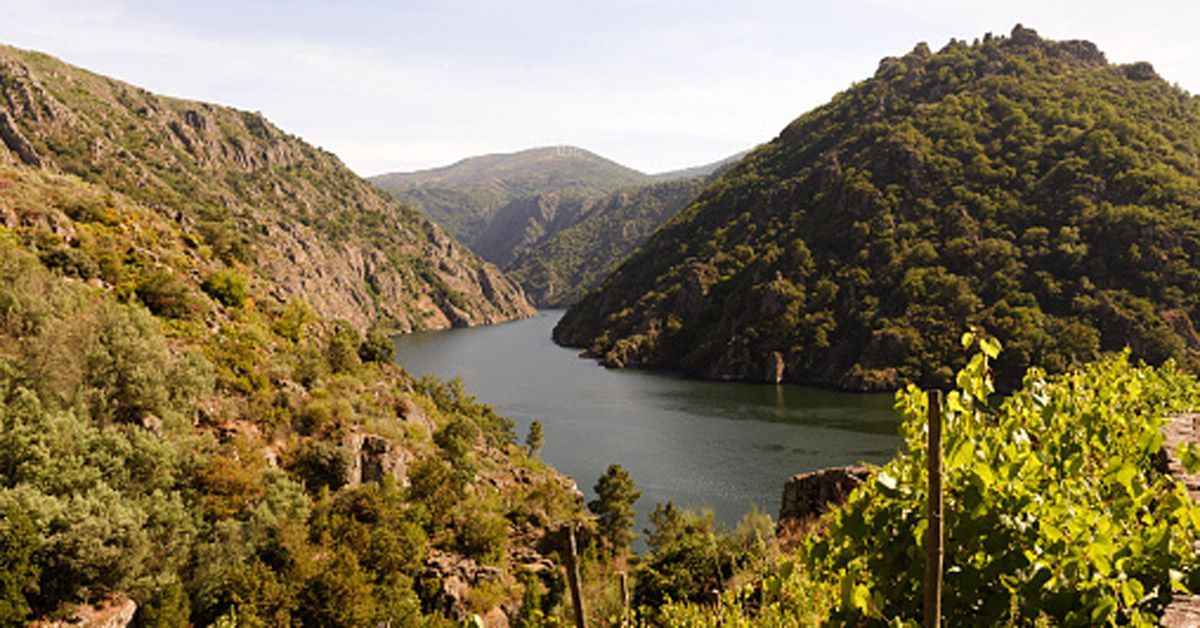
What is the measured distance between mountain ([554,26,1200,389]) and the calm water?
15.1 meters

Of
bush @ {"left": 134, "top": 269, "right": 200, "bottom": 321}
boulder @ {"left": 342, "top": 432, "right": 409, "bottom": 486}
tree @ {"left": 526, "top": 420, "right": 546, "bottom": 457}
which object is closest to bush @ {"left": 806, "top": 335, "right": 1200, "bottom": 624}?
boulder @ {"left": 342, "top": 432, "right": 409, "bottom": 486}

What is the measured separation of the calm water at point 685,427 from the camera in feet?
185

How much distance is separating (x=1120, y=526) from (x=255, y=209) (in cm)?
19966

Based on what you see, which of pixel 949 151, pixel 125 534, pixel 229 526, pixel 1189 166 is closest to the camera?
pixel 125 534

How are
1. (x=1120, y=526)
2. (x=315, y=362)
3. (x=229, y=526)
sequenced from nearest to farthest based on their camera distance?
(x=1120, y=526) < (x=229, y=526) < (x=315, y=362)

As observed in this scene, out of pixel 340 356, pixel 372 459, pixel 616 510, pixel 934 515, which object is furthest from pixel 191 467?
pixel 934 515

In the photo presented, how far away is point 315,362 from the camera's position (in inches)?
1475

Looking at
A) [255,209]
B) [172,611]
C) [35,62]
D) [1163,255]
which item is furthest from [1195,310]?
[35,62]

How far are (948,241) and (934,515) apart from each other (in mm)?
128967

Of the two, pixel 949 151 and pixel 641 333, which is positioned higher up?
pixel 949 151

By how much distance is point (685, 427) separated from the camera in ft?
249

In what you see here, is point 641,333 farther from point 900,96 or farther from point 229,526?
point 229,526

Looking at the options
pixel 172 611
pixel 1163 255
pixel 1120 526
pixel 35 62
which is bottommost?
pixel 172 611

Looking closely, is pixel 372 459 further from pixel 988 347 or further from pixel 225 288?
pixel 988 347
